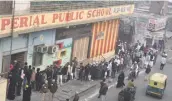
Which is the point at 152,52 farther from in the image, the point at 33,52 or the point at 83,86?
the point at 33,52

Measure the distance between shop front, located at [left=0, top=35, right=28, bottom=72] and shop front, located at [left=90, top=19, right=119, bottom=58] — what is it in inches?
347

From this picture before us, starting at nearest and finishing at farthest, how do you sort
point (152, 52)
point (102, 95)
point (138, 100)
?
point (102, 95) < point (138, 100) < point (152, 52)

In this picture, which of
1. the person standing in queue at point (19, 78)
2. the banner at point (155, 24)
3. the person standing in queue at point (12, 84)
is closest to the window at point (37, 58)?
the person standing in queue at point (19, 78)

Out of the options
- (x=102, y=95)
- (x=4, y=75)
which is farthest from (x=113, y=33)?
(x=4, y=75)

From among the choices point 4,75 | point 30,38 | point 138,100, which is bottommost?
point 138,100

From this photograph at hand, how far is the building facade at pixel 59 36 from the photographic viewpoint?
20.1 metres

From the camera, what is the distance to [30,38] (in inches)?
862

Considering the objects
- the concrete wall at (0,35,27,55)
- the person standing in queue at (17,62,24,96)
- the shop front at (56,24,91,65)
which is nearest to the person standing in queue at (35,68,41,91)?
the person standing in queue at (17,62,24,96)

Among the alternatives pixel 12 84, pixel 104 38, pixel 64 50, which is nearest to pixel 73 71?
pixel 64 50

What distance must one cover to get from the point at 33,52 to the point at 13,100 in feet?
13.2

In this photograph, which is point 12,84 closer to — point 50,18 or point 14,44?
point 14,44

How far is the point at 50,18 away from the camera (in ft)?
73.4

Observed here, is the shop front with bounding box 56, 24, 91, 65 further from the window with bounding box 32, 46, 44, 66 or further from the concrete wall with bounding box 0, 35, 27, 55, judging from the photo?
the concrete wall with bounding box 0, 35, 27, 55

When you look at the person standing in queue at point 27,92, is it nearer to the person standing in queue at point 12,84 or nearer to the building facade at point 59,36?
the person standing in queue at point 12,84
